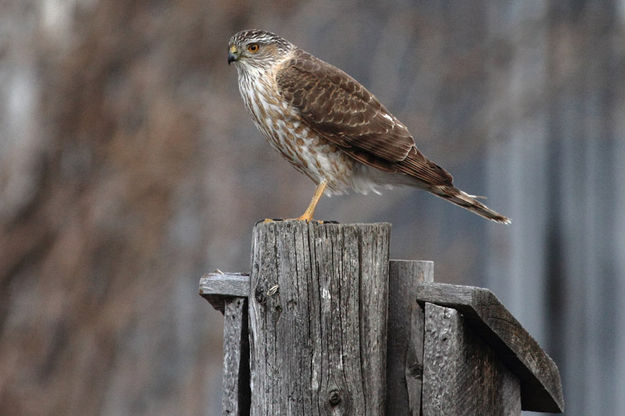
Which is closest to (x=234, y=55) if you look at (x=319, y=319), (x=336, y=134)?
(x=336, y=134)

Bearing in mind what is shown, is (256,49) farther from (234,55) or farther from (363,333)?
(363,333)

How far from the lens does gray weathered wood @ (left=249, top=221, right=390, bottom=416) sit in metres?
2.79

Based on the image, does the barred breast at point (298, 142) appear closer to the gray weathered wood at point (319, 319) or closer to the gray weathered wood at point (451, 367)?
the gray weathered wood at point (319, 319)

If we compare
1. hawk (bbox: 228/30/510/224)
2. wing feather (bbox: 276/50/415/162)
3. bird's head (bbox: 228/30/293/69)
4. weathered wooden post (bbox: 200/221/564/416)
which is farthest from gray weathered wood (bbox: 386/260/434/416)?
bird's head (bbox: 228/30/293/69)

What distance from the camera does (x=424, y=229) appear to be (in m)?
8.48

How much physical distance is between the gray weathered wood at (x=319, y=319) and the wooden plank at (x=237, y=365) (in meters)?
0.14

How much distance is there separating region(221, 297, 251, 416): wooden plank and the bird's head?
5.81 feet

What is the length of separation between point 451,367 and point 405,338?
0.18 m

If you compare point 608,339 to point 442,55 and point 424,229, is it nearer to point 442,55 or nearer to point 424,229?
point 424,229

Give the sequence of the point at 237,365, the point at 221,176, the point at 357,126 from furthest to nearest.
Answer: the point at 221,176 < the point at 357,126 < the point at 237,365

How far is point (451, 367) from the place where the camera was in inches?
109

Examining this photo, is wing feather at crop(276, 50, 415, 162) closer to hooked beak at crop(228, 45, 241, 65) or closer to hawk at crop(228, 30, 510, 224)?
hawk at crop(228, 30, 510, 224)

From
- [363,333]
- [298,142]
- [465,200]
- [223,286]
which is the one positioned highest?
[298,142]

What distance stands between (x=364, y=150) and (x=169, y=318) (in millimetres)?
3508
